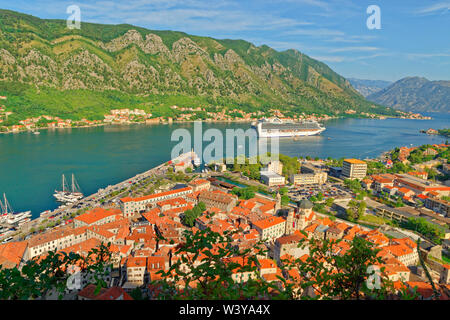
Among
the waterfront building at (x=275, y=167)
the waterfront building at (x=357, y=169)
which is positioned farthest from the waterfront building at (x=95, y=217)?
the waterfront building at (x=357, y=169)

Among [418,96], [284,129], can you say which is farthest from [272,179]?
[418,96]

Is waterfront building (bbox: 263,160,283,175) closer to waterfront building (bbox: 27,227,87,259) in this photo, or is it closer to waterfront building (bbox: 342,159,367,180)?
waterfront building (bbox: 342,159,367,180)

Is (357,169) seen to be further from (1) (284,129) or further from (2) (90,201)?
(1) (284,129)

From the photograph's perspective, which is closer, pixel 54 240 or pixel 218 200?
pixel 54 240

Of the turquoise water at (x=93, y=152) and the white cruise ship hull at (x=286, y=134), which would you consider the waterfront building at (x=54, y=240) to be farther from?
the white cruise ship hull at (x=286, y=134)

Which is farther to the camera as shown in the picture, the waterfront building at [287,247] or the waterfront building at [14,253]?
the waterfront building at [287,247]
